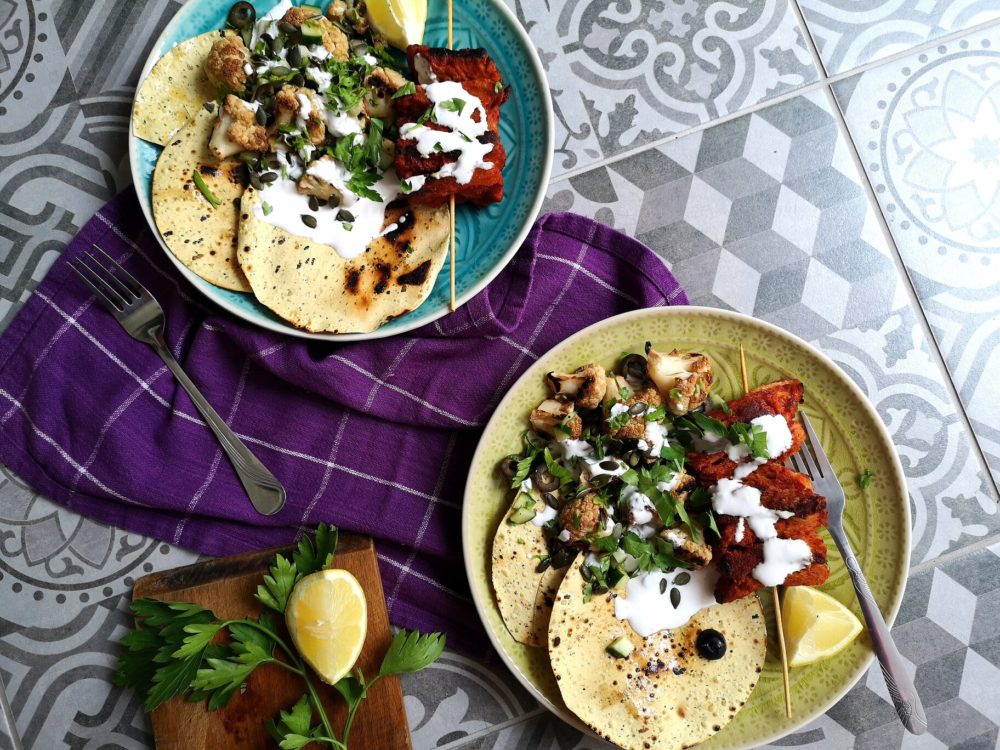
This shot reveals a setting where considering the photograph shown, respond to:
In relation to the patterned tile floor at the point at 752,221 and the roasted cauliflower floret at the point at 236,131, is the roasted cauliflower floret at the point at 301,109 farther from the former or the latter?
the patterned tile floor at the point at 752,221

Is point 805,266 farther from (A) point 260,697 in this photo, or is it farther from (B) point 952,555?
(A) point 260,697

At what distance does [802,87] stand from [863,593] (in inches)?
73.8

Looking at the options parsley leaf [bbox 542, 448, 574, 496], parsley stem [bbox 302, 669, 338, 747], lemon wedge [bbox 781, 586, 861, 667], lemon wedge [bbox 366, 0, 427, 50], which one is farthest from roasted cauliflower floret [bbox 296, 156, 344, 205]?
lemon wedge [bbox 781, 586, 861, 667]

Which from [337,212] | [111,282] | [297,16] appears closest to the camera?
[297,16]

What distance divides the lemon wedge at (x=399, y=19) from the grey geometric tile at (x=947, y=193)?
1.62 m

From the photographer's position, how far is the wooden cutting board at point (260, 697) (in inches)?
106

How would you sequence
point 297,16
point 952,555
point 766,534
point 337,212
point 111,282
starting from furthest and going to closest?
point 952,555
point 111,282
point 337,212
point 297,16
point 766,534

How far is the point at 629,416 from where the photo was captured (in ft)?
8.30

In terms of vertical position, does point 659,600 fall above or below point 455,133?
below

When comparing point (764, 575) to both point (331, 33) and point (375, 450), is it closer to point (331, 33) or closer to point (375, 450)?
point (375, 450)

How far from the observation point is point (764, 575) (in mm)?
2469

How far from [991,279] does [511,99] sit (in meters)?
1.95

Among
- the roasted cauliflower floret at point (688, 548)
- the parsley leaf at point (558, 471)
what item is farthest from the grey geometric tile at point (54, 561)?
the roasted cauliflower floret at point (688, 548)

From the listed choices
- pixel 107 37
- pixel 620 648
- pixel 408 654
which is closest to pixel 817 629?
pixel 620 648
